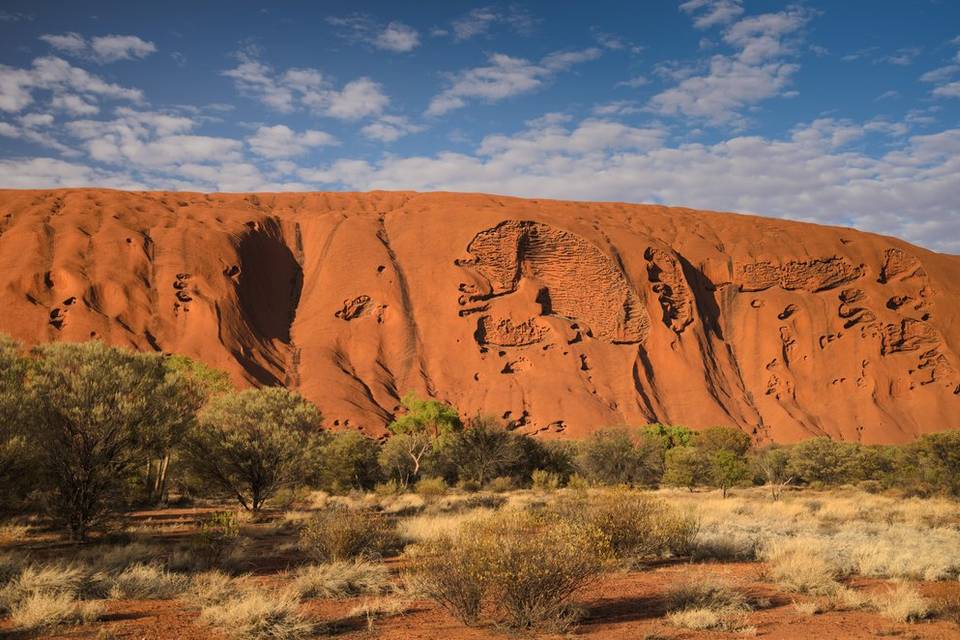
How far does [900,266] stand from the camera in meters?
75.8

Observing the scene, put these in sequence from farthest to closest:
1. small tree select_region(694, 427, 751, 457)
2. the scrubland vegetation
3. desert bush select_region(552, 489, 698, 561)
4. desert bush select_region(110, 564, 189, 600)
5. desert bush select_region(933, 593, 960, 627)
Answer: small tree select_region(694, 427, 751, 457), desert bush select_region(552, 489, 698, 561), desert bush select_region(110, 564, 189, 600), desert bush select_region(933, 593, 960, 627), the scrubland vegetation

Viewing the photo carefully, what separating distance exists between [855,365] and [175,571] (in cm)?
7144

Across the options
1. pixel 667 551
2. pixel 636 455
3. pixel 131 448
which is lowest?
pixel 636 455

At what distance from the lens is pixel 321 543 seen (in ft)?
37.7

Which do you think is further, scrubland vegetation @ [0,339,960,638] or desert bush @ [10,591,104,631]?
scrubland vegetation @ [0,339,960,638]

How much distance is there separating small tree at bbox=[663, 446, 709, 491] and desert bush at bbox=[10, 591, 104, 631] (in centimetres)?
3214

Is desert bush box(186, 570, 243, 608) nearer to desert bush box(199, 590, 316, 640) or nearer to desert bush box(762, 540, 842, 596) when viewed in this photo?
desert bush box(199, 590, 316, 640)

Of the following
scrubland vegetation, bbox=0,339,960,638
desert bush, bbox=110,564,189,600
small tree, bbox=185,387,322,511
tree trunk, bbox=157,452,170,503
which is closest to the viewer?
scrubland vegetation, bbox=0,339,960,638

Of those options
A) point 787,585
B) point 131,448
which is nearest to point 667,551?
point 787,585

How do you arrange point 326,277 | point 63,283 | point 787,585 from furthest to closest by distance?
point 326,277 → point 63,283 → point 787,585

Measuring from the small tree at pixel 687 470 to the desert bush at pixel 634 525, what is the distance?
78.7 feet

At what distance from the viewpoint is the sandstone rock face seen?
173 feet

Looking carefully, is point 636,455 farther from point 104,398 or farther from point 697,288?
point 697,288

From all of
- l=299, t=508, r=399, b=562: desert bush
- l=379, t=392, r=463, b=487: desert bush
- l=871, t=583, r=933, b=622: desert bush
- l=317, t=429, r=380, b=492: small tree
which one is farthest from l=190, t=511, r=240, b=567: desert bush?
l=379, t=392, r=463, b=487: desert bush
